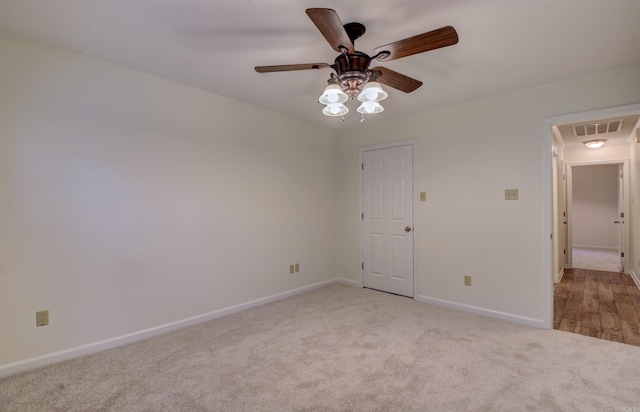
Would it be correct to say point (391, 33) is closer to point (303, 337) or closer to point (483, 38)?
point (483, 38)

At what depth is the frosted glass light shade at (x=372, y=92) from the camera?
82.3 inches

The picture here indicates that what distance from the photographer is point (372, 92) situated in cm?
211

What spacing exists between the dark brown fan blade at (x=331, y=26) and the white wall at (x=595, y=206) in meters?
8.64

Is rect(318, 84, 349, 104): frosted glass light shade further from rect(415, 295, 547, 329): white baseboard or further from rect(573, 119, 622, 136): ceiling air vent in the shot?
rect(573, 119, 622, 136): ceiling air vent

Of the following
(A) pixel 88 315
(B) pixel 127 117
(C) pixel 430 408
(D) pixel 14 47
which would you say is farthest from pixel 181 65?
(C) pixel 430 408

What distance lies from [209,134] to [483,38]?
2633 mm

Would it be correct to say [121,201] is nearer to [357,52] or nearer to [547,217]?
[357,52]

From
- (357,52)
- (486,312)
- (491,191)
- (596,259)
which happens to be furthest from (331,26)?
(596,259)

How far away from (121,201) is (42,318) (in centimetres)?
103

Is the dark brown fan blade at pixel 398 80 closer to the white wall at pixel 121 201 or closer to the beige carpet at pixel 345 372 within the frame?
the white wall at pixel 121 201

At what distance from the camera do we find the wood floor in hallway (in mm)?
2926

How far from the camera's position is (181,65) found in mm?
2635

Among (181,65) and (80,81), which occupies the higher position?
(181,65)

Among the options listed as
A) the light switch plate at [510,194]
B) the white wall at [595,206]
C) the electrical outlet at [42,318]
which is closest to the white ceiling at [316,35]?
the light switch plate at [510,194]
